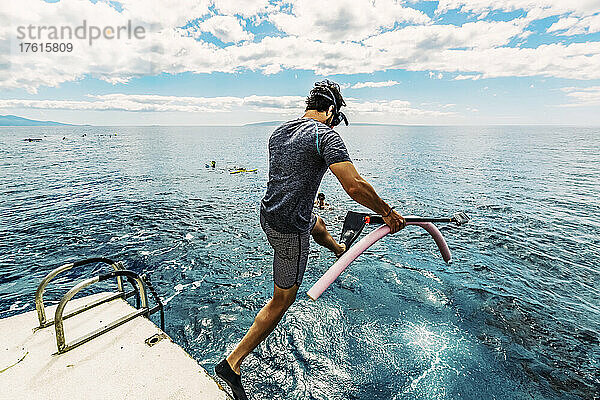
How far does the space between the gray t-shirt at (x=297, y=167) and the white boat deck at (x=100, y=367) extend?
6.61 ft

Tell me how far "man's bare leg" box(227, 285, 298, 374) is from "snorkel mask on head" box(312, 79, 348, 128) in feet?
7.73

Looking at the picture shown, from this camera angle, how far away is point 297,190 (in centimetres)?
388

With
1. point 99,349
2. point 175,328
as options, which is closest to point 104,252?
point 175,328

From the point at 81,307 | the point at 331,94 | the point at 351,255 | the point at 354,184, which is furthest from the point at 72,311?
the point at 331,94

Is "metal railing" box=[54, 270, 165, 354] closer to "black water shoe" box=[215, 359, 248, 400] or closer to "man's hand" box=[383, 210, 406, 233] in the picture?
"black water shoe" box=[215, 359, 248, 400]

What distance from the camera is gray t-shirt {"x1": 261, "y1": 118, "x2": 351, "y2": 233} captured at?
3578 millimetres

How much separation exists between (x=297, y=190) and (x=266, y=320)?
6.06ft

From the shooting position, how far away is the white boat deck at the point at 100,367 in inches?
132

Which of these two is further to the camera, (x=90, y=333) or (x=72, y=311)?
(x=72, y=311)

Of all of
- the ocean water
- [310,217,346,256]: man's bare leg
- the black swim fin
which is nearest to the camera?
[310,217,346,256]: man's bare leg

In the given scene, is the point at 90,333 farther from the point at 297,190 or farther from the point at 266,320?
the point at 297,190

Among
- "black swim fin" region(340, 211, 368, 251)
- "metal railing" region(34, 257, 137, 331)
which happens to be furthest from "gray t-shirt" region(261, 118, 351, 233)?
"metal railing" region(34, 257, 137, 331)

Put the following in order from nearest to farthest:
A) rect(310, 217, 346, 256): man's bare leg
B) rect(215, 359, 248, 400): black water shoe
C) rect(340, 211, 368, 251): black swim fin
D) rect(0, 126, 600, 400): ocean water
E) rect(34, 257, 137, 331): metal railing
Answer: rect(34, 257, 137, 331): metal railing, rect(215, 359, 248, 400): black water shoe, rect(310, 217, 346, 256): man's bare leg, rect(340, 211, 368, 251): black swim fin, rect(0, 126, 600, 400): ocean water

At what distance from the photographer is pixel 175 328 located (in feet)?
21.9
